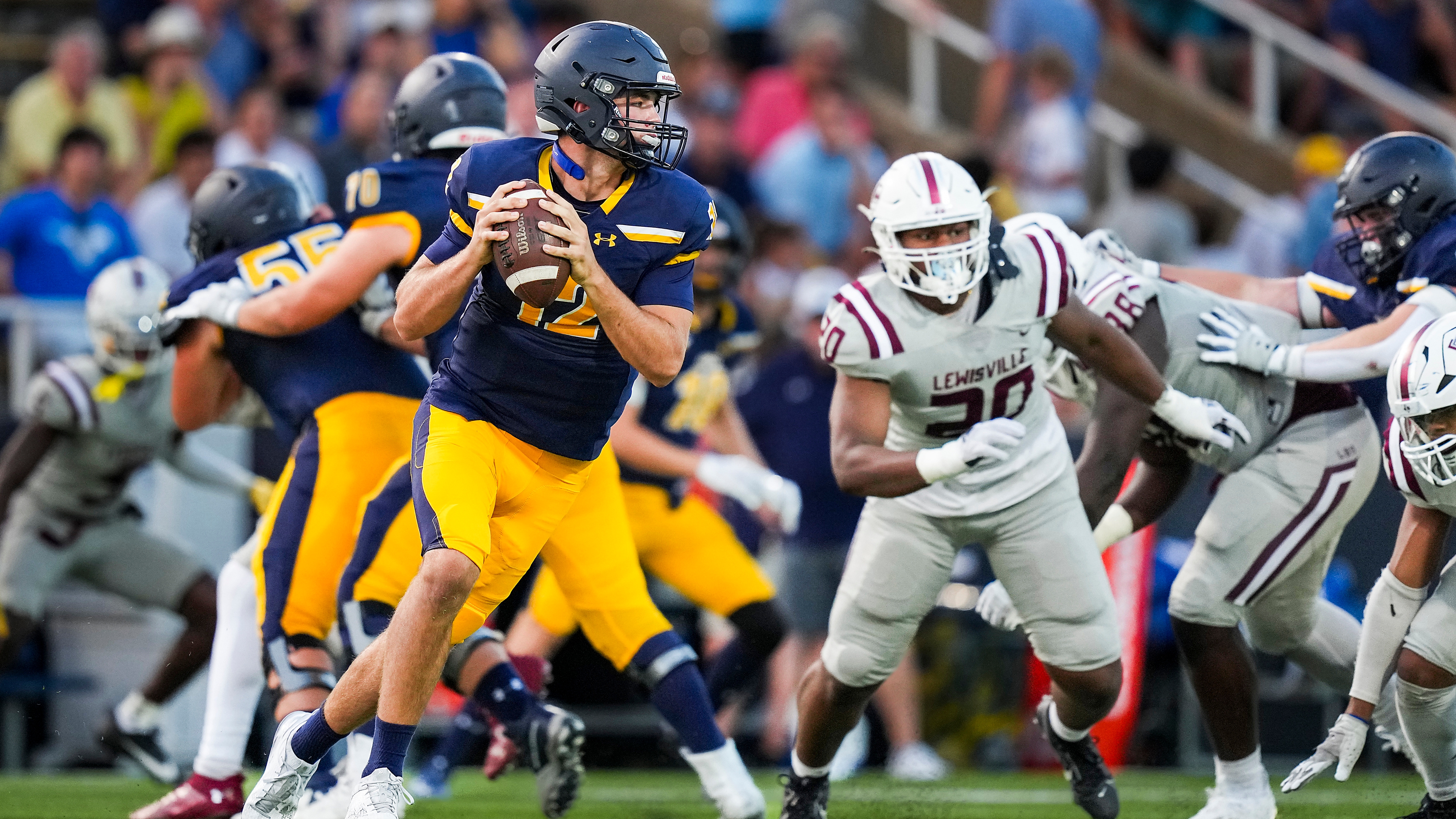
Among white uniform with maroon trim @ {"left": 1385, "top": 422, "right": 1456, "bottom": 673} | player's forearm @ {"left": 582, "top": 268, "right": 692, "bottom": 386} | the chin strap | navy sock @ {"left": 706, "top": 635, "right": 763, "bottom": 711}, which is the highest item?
the chin strap

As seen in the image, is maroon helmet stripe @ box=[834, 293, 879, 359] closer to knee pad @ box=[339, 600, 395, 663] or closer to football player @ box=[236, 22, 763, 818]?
football player @ box=[236, 22, 763, 818]

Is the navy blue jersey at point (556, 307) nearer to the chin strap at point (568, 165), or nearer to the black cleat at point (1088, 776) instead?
the chin strap at point (568, 165)

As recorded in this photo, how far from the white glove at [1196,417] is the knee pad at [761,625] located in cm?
204

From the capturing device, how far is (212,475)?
305 inches

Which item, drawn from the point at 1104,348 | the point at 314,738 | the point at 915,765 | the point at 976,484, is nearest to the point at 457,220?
the point at 314,738

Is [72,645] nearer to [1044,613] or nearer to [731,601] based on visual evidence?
[731,601]

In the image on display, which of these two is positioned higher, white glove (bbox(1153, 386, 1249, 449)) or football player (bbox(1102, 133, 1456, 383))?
football player (bbox(1102, 133, 1456, 383))

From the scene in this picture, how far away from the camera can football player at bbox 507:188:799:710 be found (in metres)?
6.93

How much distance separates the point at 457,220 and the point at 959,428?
4.96ft

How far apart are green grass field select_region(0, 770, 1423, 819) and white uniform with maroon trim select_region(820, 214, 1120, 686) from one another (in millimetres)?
1023

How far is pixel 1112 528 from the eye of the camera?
225 inches

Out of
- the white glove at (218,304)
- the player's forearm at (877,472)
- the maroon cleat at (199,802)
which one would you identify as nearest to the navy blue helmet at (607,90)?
the player's forearm at (877,472)

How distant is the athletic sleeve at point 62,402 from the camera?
24.8 ft

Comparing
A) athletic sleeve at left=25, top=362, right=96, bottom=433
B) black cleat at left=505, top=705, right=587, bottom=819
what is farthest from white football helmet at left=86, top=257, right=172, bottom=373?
black cleat at left=505, top=705, right=587, bottom=819
